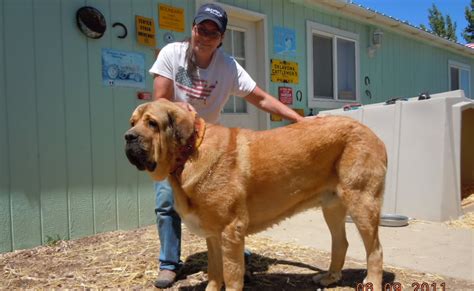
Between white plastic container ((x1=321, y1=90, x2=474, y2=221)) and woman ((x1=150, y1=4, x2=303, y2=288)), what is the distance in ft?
9.20

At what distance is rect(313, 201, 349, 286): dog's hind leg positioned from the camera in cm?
330

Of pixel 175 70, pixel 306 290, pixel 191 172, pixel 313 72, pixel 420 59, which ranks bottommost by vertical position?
pixel 306 290

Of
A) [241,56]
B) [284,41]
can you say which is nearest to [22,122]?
[241,56]

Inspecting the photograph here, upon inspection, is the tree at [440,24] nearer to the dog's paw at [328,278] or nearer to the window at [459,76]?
the window at [459,76]

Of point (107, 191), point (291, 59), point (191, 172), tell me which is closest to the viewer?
point (191, 172)

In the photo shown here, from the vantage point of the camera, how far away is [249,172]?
279 centimetres

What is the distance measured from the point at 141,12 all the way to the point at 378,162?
140 inches

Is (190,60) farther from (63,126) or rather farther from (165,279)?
(63,126)

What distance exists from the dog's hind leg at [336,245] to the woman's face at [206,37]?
61.5 inches

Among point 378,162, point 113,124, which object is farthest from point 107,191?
point 378,162

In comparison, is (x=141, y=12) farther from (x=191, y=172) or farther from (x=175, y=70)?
(x=191, y=172)

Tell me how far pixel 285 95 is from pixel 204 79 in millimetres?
3940

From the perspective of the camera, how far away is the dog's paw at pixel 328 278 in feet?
10.8

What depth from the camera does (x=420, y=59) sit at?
1080 centimetres
